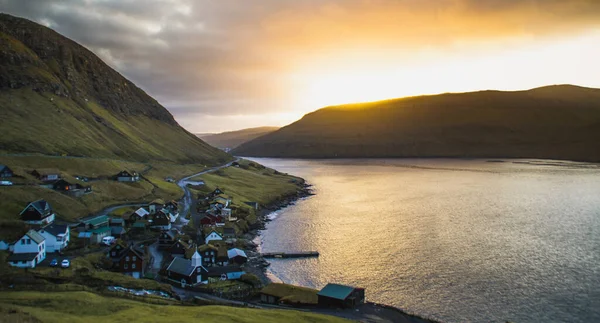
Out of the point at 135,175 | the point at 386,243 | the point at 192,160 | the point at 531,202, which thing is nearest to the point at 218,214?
the point at 135,175

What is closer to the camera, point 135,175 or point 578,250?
point 578,250

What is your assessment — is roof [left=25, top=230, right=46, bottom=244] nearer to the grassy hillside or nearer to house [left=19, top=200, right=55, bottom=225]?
the grassy hillside

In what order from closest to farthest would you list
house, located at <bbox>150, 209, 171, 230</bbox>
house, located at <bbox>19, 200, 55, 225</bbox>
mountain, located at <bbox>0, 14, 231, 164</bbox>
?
house, located at <bbox>19, 200, 55, 225</bbox> < house, located at <bbox>150, 209, 171, 230</bbox> < mountain, located at <bbox>0, 14, 231, 164</bbox>

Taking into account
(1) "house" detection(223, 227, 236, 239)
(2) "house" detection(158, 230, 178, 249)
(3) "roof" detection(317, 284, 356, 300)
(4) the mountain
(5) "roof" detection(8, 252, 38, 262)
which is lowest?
(3) "roof" detection(317, 284, 356, 300)

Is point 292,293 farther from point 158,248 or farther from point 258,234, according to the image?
point 258,234

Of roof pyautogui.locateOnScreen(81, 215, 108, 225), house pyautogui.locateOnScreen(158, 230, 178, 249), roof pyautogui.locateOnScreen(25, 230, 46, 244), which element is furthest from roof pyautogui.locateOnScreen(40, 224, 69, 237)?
house pyautogui.locateOnScreen(158, 230, 178, 249)

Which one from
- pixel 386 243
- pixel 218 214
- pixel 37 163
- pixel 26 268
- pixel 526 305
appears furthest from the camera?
pixel 37 163

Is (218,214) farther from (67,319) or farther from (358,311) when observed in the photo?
(67,319)
